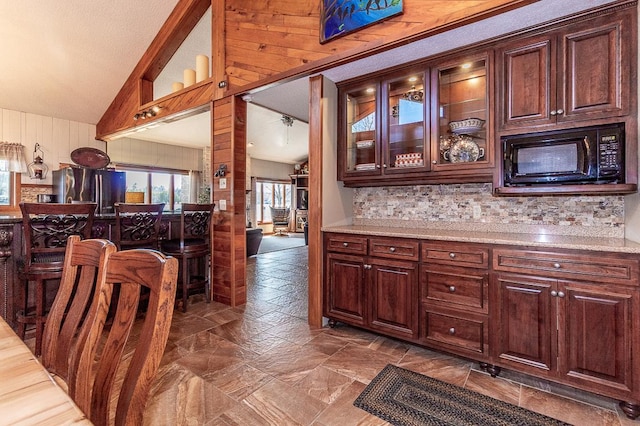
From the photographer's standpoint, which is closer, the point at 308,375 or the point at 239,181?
the point at 308,375

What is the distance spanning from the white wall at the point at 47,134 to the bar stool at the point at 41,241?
12.9 ft

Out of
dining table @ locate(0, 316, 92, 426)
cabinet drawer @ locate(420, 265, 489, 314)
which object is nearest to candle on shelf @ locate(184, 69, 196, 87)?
cabinet drawer @ locate(420, 265, 489, 314)

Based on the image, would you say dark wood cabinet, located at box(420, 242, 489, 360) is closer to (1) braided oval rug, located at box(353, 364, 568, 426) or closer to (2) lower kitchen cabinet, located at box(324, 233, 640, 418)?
(2) lower kitchen cabinet, located at box(324, 233, 640, 418)

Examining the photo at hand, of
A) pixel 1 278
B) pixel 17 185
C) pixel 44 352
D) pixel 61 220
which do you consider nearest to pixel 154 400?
pixel 44 352

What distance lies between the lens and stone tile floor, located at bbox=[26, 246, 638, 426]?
1.71 metres

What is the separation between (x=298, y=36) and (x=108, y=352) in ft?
9.57

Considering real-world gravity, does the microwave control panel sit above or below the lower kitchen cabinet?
above

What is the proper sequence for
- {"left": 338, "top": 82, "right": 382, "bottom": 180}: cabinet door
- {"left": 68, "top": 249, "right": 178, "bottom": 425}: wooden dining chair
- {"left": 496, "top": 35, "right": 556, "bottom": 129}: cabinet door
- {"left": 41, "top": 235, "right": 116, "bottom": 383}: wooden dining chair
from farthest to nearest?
{"left": 338, "top": 82, "right": 382, "bottom": 180}: cabinet door, {"left": 496, "top": 35, "right": 556, "bottom": 129}: cabinet door, {"left": 41, "top": 235, "right": 116, "bottom": 383}: wooden dining chair, {"left": 68, "top": 249, "right": 178, "bottom": 425}: wooden dining chair

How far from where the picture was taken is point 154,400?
5.90 ft

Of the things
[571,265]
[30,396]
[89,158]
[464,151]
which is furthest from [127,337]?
[89,158]

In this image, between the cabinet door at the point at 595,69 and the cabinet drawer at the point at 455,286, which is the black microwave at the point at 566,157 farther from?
the cabinet drawer at the point at 455,286

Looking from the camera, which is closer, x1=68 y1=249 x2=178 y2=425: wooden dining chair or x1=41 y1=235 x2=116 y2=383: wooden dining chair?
x1=68 y1=249 x2=178 y2=425: wooden dining chair

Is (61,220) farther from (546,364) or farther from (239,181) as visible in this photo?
(546,364)

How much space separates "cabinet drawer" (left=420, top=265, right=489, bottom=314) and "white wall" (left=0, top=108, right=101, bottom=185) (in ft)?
21.1
